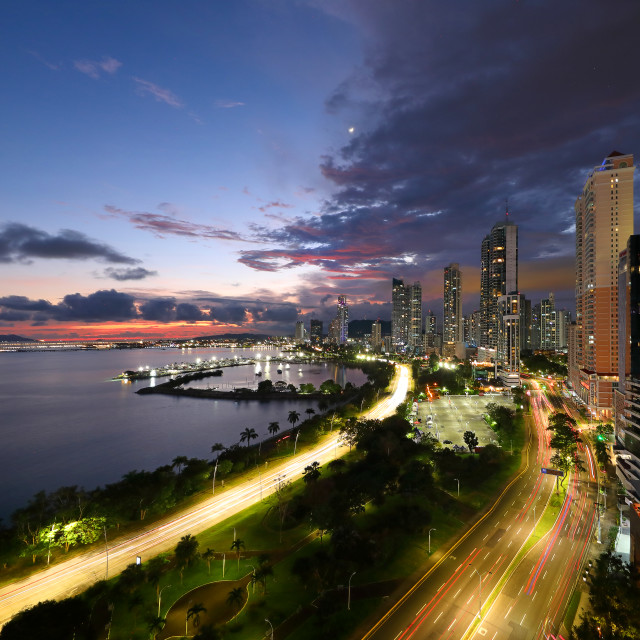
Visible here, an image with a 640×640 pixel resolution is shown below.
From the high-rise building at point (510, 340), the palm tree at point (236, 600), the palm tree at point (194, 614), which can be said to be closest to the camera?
the palm tree at point (194, 614)

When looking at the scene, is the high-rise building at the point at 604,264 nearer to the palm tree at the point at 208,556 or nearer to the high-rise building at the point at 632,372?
the high-rise building at the point at 632,372

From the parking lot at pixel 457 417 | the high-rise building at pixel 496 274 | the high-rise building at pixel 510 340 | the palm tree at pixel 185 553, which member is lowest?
the parking lot at pixel 457 417

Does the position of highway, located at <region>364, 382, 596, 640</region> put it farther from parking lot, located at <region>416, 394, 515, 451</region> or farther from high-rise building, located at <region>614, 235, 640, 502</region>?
parking lot, located at <region>416, 394, 515, 451</region>

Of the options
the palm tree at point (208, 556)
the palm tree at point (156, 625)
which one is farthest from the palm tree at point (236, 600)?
the palm tree at point (208, 556)

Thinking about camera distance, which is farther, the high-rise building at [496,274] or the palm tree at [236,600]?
the high-rise building at [496,274]

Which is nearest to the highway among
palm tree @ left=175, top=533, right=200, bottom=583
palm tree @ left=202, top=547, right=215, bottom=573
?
palm tree @ left=202, top=547, right=215, bottom=573

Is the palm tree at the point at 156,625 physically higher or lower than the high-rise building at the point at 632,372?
lower

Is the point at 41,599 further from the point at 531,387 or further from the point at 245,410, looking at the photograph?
the point at 531,387

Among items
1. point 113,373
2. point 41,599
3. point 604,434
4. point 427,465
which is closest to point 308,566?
point 41,599
